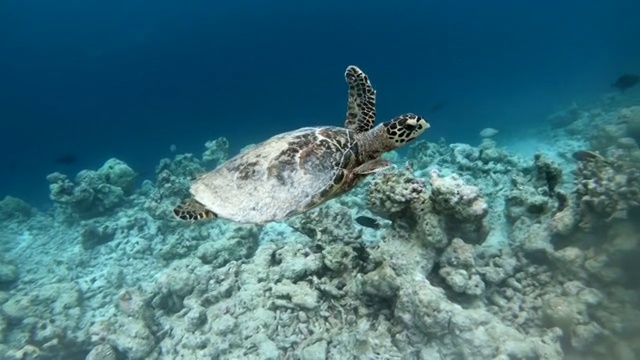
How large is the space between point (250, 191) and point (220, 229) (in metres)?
5.18

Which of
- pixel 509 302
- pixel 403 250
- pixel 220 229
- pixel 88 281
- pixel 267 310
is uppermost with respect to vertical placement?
pixel 220 229

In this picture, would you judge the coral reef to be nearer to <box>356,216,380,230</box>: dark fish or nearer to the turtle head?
<box>356,216,380,230</box>: dark fish

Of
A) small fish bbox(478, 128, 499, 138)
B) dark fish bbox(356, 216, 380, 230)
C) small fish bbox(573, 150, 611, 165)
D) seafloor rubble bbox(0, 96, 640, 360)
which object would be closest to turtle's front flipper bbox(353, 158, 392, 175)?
seafloor rubble bbox(0, 96, 640, 360)

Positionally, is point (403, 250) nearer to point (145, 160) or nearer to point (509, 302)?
point (509, 302)

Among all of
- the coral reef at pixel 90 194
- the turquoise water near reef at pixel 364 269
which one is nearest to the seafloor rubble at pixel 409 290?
the turquoise water near reef at pixel 364 269

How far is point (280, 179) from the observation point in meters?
3.96

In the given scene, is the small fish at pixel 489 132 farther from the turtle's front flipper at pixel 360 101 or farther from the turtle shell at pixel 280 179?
the turtle shell at pixel 280 179

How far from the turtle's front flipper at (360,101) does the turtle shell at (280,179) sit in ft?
2.19

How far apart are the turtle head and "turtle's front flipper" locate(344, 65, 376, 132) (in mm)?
522

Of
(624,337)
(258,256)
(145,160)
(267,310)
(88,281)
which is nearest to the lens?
(624,337)

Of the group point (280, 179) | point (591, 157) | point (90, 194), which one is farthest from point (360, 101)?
point (90, 194)

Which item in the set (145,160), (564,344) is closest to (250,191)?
(564,344)

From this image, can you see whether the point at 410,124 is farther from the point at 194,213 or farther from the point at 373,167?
the point at 194,213

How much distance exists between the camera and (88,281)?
8242 mm
